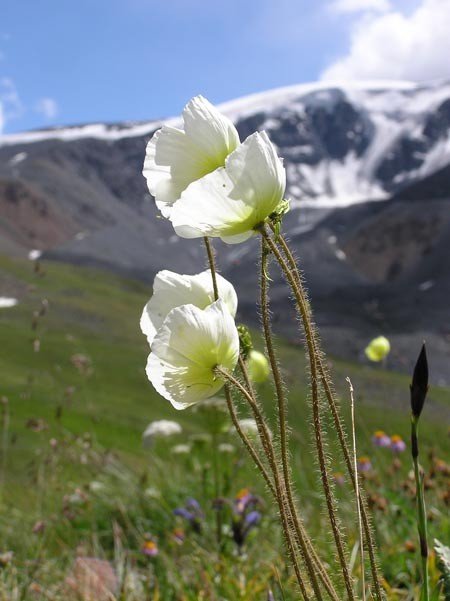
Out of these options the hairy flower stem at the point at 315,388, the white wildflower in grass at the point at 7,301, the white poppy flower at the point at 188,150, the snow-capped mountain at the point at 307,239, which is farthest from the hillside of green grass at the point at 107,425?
the snow-capped mountain at the point at 307,239

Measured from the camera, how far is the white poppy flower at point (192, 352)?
66.9 inches

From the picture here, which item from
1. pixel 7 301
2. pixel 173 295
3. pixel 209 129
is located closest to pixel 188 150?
pixel 209 129

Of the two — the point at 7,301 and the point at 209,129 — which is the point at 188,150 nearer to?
the point at 209,129

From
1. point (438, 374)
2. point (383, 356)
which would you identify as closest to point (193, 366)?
point (383, 356)

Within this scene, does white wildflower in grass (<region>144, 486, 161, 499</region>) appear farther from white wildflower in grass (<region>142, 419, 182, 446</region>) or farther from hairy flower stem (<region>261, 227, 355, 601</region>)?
hairy flower stem (<region>261, 227, 355, 601</region>)

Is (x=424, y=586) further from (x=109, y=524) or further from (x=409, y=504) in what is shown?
(x=109, y=524)

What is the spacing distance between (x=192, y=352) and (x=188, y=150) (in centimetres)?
60

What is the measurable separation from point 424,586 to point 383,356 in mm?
3303

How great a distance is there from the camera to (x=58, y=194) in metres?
174

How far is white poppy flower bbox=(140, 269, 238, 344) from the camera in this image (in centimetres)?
203

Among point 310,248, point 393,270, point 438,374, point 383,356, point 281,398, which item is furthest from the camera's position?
point 310,248

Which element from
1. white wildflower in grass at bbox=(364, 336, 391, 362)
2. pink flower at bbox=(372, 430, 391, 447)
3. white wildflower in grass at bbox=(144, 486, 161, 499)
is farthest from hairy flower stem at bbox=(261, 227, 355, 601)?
pink flower at bbox=(372, 430, 391, 447)

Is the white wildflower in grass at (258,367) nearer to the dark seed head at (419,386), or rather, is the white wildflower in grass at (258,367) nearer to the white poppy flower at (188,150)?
the white poppy flower at (188,150)

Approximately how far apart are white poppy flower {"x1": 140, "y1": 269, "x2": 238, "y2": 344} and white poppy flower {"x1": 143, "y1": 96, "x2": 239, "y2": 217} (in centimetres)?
24
